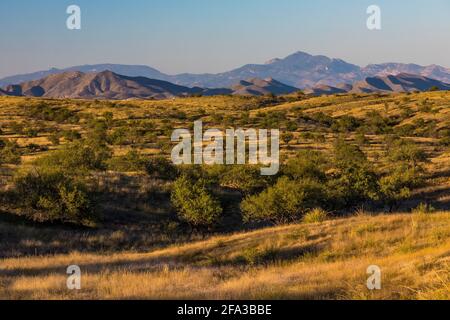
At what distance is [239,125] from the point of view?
73250 millimetres

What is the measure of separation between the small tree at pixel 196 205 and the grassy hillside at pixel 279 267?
19.2 ft

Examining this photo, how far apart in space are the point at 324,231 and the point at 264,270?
567 centimetres

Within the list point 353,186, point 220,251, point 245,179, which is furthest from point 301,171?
point 220,251

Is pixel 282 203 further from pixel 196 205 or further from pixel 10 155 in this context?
pixel 10 155

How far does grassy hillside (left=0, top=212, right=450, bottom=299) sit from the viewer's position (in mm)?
9359

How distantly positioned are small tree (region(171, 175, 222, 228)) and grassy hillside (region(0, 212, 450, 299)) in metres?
5.84

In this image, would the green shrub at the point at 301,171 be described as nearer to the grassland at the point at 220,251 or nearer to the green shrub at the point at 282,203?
the grassland at the point at 220,251

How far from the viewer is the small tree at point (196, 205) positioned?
25.4 metres

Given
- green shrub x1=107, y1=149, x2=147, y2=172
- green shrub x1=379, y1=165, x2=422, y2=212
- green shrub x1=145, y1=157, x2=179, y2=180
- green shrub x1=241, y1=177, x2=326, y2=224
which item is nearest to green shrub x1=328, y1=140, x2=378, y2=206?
green shrub x1=379, y1=165, x2=422, y2=212

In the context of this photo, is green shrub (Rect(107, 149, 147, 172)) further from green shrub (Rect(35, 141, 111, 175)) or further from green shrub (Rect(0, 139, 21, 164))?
green shrub (Rect(0, 139, 21, 164))

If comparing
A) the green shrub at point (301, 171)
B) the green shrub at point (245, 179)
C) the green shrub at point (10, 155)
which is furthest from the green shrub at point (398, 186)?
the green shrub at point (10, 155)

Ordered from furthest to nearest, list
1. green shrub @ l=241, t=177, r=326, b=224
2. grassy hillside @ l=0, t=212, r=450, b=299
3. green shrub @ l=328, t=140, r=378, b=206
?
green shrub @ l=328, t=140, r=378, b=206 → green shrub @ l=241, t=177, r=326, b=224 → grassy hillside @ l=0, t=212, r=450, b=299

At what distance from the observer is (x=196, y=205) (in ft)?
83.9
